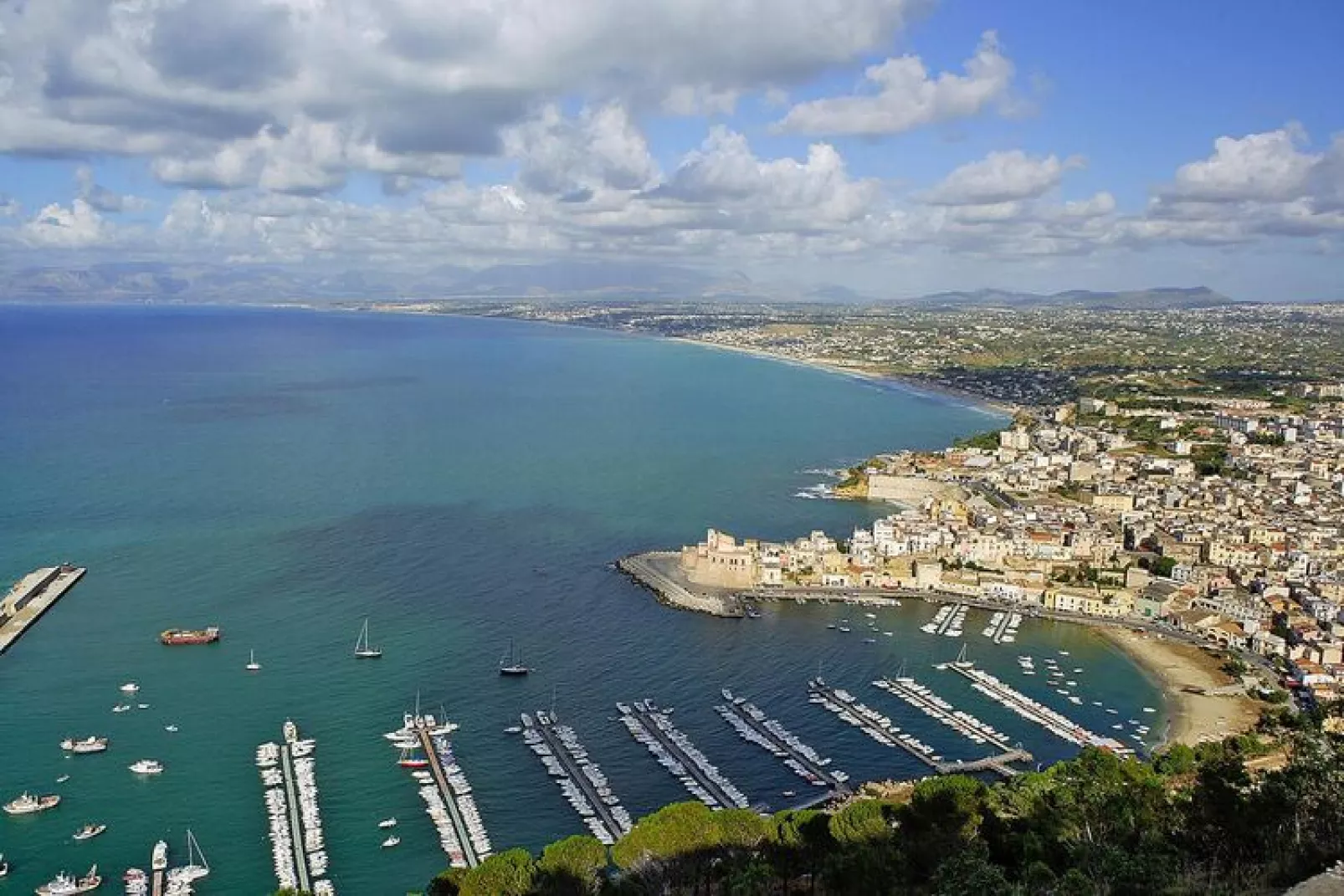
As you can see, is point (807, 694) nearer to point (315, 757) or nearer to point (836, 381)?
point (315, 757)

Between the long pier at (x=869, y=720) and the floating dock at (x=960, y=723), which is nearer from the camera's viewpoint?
the floating dock at (x=960, y=723)

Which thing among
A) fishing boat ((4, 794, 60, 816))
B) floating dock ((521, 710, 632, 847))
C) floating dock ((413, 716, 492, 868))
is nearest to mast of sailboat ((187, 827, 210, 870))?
fishing boat ((4, 794, 60, 816))

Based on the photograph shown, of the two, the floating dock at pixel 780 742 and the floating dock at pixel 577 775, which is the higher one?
the floating dock at pixel 780 742

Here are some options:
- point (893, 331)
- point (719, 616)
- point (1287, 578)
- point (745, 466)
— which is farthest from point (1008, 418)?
point (893, 331)

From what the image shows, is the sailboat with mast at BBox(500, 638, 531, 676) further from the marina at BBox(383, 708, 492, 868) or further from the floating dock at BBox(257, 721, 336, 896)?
the floating dock at BBox(257, 721, 336, 896)

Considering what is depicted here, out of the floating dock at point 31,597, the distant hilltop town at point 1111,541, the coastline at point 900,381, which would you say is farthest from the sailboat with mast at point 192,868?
the coastline at point 900,381

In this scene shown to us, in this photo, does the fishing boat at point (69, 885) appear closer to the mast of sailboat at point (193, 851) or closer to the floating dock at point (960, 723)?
the mast of sailboat at point (193, 851)

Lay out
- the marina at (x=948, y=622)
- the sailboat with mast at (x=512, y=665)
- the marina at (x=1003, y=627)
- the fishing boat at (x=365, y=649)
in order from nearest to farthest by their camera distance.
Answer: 1. the sailboat with mast at (x=512, y=665)
2. the fishing boat at (x=365, y=649)
3. the marina at (x=1003, y=627)
4. the marina at (x=948, y=622)
